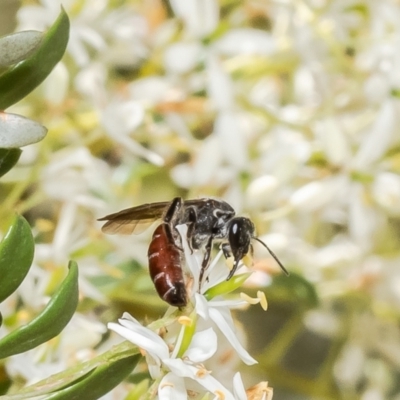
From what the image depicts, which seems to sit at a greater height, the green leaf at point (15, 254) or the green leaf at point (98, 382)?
the green leaf at point (15, 254)

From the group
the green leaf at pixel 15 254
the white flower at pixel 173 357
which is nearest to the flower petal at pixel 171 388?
the white flower at pixel 173 357

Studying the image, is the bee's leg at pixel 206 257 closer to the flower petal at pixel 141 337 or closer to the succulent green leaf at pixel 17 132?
the flower petal at pixel 141 337

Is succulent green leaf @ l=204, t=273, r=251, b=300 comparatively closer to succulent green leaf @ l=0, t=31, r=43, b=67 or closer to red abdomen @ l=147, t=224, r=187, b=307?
red abdomen @ l=147, t=224, r=187, b=307

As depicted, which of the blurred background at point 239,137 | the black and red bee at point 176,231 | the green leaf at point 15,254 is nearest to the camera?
the green leaf at point 15,254

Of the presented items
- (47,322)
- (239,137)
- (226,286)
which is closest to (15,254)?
(47,322)

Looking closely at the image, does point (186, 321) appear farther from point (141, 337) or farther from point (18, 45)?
point (18, 45)

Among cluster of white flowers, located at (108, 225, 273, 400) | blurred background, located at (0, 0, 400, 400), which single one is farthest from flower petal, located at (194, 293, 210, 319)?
blurred background, located at (0, 0, 400, 400)

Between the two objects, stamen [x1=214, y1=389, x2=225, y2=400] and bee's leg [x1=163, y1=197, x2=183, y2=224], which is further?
bee's leg [x1=163, y1=197, x2=183, y2=224]
